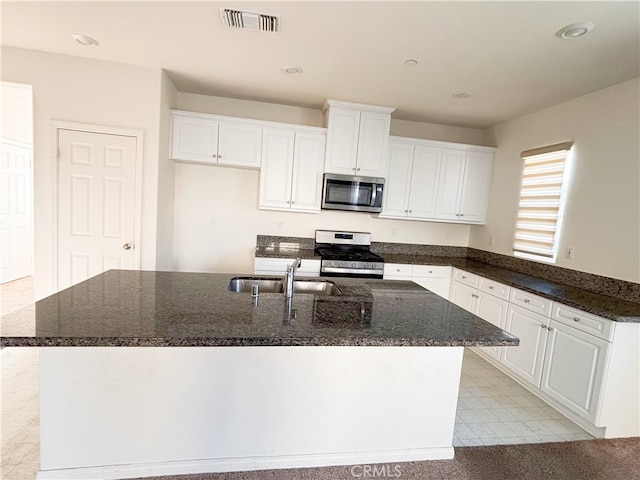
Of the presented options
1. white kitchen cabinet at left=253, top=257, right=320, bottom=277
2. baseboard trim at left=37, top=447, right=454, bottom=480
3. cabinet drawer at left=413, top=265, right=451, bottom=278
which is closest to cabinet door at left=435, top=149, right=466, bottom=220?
cabinet drawer at left=413, top=265, right=451, bottom=278

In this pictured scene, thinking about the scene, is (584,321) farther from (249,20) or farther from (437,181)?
(249,20)

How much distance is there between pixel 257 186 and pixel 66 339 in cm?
286

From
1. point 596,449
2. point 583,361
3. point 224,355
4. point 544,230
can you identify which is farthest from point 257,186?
point 596,449

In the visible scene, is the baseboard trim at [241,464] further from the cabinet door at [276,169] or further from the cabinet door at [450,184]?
the cabinet door at [450,184]

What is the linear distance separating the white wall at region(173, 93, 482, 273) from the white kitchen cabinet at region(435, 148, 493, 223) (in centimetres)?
125

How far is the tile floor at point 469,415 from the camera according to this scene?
1734 mm

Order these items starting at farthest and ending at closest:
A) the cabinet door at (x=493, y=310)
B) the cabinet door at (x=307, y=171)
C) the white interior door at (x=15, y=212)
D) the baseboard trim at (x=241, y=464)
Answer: the white interior door at (x=15, y=212), the cabinet door at (x=307, y=171), the cabinet door at (x=493, y=310), the baseboard trim at (x=241, y=464)

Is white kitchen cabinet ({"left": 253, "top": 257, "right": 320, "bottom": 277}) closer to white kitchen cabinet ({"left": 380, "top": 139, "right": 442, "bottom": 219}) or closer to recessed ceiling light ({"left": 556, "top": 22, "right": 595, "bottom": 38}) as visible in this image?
white kitchen cabinet ({"left": 380, "top": 139, "right": 442, "bottom": 219})

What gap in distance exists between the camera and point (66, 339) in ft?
3.94

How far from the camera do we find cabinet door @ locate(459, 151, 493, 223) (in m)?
3.97

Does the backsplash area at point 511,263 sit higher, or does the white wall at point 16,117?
the white wall at point 16,117

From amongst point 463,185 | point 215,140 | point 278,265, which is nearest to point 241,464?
point 278,265

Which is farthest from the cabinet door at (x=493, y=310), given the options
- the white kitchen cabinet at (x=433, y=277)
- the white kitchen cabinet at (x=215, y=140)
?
the white kitchen cabinet at (x=215, y=140)

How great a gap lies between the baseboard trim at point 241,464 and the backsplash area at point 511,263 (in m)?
1.95
